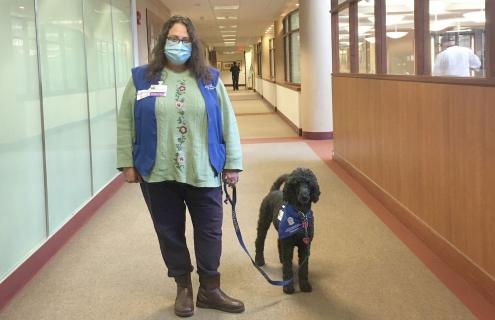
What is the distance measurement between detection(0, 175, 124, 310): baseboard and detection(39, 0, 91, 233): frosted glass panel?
0.07m

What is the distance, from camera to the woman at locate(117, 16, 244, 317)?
2.88 m

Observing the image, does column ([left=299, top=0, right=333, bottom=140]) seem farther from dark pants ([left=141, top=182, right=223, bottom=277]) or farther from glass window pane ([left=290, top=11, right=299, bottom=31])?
dark pants ([left=141, top=182, right=223, bottom=277])

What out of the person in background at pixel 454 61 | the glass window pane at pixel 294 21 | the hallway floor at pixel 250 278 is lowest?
the hallway floor at pixel 250 278

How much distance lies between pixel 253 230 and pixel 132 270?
1.25 m

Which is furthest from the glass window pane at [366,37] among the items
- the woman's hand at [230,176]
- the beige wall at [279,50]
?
the beige wall at [279,50]

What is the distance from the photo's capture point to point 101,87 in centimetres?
635

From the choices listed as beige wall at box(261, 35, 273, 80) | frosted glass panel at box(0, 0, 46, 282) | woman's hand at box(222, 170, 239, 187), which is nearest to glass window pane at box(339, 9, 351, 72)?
frosted glass panel at box(0, 0, 46, 282)

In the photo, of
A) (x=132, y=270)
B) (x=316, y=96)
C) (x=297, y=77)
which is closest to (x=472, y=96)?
(x=132, y=270)

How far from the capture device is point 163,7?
12.9 meters

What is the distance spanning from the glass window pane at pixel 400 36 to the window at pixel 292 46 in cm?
787

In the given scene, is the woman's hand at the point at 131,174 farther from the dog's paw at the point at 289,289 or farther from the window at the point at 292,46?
the window at the point at 292,46

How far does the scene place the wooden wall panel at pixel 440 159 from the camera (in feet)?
10.7

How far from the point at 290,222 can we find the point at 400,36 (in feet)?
8.51

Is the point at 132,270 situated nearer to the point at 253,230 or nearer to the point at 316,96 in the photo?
the point at 253,230
